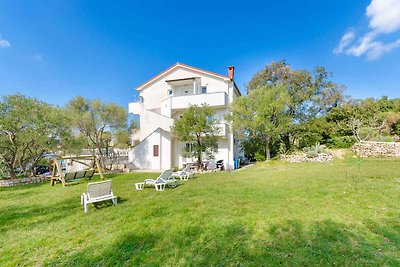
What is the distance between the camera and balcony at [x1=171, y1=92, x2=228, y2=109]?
800 inches

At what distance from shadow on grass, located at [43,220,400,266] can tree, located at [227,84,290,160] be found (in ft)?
48.3

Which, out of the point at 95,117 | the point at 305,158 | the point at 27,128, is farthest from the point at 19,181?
the point at 305,158

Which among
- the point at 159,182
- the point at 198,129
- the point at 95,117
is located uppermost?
the point at 95,117

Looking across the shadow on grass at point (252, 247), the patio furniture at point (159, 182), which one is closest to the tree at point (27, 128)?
the patio furniture at point (159, 182)

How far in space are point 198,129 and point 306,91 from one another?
17.5m

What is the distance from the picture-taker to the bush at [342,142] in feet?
70.4

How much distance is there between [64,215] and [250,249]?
20.2ft

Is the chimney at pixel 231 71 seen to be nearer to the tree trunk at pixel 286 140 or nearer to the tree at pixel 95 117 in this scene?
the tree trunk at pixel 286 140

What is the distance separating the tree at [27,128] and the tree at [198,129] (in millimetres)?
9027

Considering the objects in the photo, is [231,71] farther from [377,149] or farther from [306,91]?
[377,149]

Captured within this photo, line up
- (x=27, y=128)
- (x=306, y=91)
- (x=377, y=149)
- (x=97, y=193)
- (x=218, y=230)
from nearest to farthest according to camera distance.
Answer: (x=218, y=230), (x=97, y=193), (x=27, y=128), (x=377, y=149), (x=306, y=91)

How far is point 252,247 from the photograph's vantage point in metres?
3.95

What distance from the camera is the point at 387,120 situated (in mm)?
22812

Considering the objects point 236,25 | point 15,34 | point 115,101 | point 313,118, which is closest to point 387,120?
point 313,118
